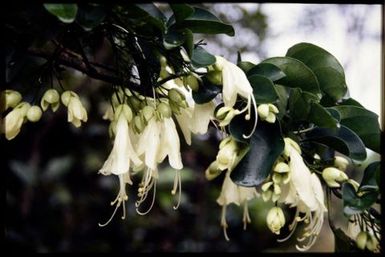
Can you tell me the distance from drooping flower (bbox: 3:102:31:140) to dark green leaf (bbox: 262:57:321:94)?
0.90 feet

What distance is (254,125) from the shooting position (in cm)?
52

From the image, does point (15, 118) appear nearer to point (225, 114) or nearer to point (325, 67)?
point (225, 114)

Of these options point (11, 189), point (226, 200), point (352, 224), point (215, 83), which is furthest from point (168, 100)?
point (11, 189)

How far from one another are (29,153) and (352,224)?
1092mm

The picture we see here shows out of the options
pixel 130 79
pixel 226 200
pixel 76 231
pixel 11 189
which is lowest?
pixel 76 231

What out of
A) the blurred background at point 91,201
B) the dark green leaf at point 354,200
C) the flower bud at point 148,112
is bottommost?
the blurred background at point 91,201

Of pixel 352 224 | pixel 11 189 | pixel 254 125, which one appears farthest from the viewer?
pixel 11 189

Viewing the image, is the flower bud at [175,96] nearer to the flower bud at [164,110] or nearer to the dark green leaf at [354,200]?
the flower bud at [164,110]

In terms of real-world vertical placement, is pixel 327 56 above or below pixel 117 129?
above

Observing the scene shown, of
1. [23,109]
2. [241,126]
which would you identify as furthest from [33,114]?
[241,126]

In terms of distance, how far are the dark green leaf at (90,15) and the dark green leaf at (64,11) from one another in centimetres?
2

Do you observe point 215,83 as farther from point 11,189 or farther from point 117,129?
point 11,189

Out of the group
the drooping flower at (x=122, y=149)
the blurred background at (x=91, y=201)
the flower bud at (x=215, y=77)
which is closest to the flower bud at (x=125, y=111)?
the drooping flower at (x=122, y=149)

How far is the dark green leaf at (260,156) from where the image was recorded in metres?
0.51
